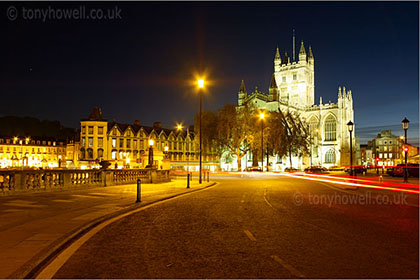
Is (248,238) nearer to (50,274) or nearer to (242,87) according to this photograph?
(50,274)

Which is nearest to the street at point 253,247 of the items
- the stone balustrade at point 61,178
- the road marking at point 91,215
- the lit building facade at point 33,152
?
the road marking at point 91,215

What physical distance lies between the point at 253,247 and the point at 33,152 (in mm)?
105027

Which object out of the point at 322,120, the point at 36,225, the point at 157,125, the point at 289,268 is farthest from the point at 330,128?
the point at 289,268

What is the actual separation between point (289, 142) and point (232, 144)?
33.7 feet

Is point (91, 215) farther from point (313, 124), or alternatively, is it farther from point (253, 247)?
point (313, 124)

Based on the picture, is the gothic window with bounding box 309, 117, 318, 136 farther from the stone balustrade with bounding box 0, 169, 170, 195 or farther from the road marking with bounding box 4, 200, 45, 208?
the road marking with bounding box 4, 200, 45, 208

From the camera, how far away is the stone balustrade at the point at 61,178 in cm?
1720

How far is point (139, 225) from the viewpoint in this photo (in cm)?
986

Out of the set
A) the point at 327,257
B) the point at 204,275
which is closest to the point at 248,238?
the point at 327,257

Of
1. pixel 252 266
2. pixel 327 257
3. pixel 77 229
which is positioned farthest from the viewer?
pixel 77 229

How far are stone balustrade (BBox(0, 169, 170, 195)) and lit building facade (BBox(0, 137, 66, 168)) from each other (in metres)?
68.9

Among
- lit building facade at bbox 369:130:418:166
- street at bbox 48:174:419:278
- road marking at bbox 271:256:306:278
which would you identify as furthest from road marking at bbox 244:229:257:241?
lit building facade at bbox 369:130:418:166

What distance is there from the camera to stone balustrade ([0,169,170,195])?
1720 cm

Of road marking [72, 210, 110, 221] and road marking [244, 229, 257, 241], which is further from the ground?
road marking [244, 229, 257, 241]
